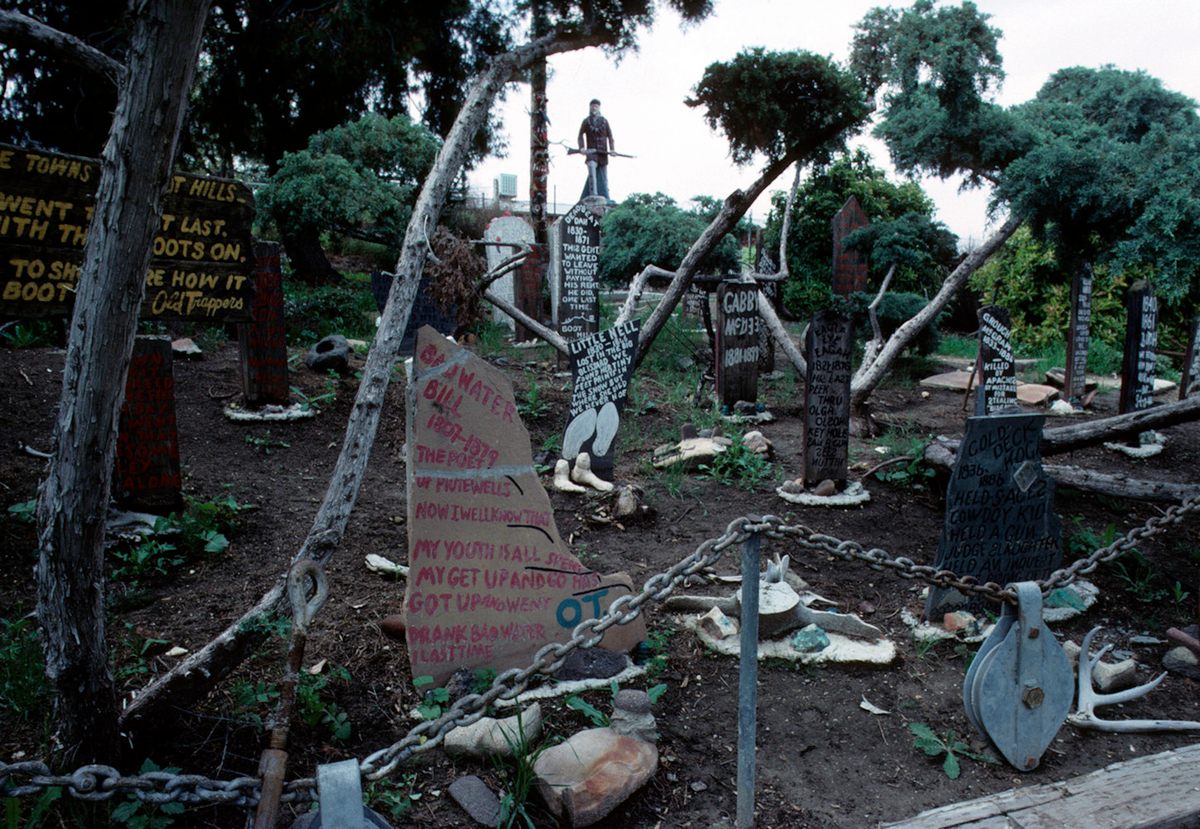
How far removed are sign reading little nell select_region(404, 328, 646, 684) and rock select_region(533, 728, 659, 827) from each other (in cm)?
66

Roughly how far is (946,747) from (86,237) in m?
3.33

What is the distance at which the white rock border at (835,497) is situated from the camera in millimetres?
5223

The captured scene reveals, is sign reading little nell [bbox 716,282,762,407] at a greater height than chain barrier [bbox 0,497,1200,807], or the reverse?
sign reading little nell [bbox 716,282,762,407]

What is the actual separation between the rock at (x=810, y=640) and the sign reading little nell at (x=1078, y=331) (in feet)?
22.3

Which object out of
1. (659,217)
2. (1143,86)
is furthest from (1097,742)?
(659,217)

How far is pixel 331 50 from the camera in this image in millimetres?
11680

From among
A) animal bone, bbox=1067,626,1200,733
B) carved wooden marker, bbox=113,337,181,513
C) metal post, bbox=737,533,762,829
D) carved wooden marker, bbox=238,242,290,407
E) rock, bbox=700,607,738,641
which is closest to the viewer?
metal post, bbox=737,533,762,829

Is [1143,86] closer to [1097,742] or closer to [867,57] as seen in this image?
[867,57]

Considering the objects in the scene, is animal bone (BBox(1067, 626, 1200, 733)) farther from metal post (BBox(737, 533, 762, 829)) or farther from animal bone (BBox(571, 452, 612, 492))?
animal bone (BBox(571, 452, 612, 492))

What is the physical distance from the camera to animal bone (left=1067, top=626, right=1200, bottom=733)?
2.89 m

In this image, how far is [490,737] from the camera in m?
2.49

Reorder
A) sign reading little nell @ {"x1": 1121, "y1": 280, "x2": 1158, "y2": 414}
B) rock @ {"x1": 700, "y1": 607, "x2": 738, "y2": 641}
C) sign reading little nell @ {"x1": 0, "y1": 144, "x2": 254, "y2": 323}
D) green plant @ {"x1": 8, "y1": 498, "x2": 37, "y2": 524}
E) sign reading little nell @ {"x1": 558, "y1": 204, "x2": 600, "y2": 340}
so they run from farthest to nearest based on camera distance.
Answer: sign reading little nell @ {"x1": 558, "y1": 204, "x2": 600, "y2": 340} < sign reading little nell @ {"x1": 1121, "y1": 280, "x2": 1158, "y2": 414} < green plant @ {"x1": 8, "y1": 498, "x2": 37, "y2": 524} < rock @ {"x1": 700, "y1": 607, "x2": 738, "y2": 641} < sign reading little nell @ {"x1": 0, "y1": 144, "x2": 254, "y2": 323}

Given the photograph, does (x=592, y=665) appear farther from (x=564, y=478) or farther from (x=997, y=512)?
(x=564, y=478)

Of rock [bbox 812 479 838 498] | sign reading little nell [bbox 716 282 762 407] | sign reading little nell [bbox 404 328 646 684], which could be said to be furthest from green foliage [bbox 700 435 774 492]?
sign reading little nell [bbox 404 328 646 684]
